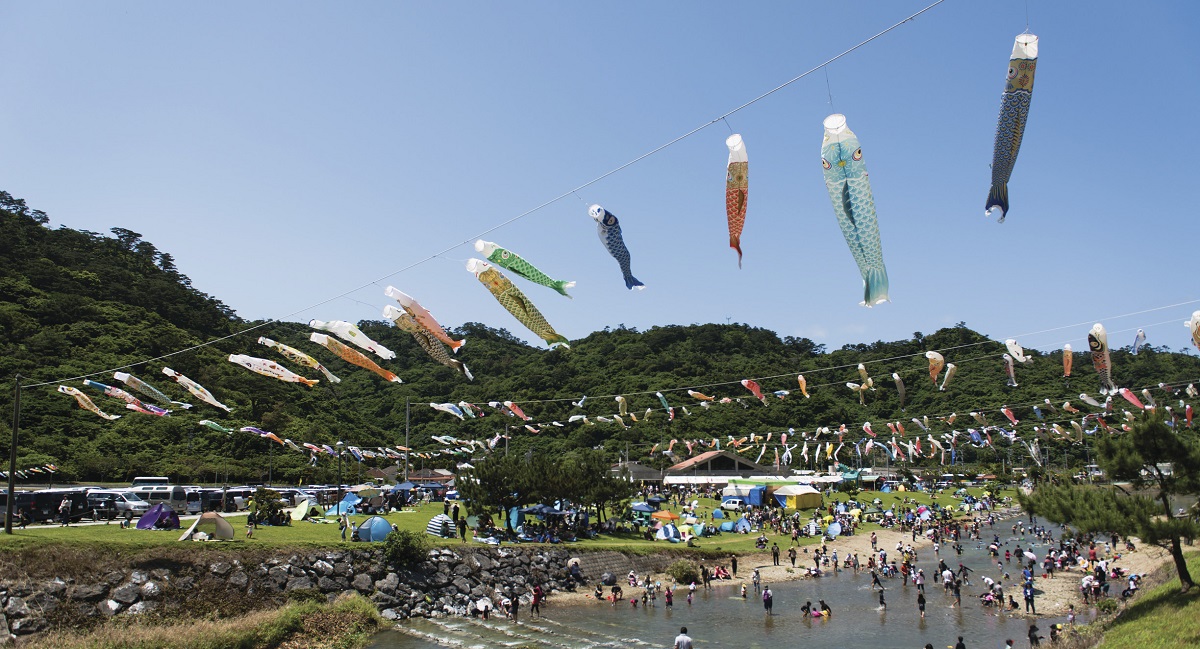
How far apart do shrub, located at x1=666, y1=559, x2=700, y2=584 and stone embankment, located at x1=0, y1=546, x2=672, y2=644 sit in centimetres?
208

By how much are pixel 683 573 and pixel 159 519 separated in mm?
17982

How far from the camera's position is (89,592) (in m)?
18.5

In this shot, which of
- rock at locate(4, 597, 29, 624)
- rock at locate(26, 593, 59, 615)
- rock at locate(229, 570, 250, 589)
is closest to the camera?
rock at locate(4, 597, 29, 624)

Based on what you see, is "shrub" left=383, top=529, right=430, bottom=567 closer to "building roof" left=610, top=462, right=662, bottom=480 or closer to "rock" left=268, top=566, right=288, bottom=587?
"rock" left=268, top=566, right=288, bottom=587

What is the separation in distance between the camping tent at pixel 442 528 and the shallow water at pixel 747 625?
16.0 ft

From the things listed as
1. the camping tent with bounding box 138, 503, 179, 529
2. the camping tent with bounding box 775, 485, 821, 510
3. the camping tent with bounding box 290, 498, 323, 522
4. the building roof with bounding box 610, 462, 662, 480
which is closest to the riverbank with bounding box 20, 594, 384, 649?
the camping tent with bounding box 138, 503, 179, 529

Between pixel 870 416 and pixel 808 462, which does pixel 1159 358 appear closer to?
pixel 870 416

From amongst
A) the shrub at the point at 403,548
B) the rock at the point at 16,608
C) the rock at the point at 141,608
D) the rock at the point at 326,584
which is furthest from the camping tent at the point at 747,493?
the rock at the point at 16,608

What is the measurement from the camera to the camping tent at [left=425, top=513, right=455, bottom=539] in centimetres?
2812

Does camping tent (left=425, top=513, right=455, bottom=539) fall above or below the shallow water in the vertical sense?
above

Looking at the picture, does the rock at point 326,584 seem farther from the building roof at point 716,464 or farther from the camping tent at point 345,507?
the building roof at point 716,464

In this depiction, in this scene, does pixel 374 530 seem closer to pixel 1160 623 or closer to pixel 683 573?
pixel 683 573

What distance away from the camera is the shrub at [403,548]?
78.7 ft

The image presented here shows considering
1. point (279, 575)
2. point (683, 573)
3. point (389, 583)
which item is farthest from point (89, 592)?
point (683, 573)
